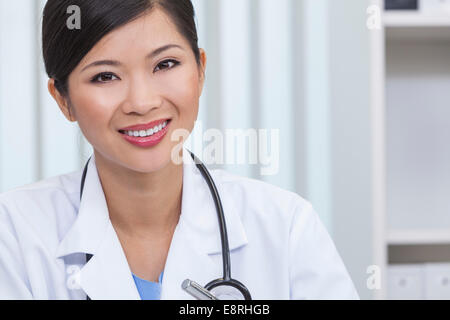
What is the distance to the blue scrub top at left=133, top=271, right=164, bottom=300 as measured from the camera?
67 cm

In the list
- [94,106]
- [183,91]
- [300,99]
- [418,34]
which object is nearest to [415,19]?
[418,34]

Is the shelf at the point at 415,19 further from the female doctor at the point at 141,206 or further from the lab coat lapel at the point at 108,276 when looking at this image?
the lab coat lapel at the point at 108,276

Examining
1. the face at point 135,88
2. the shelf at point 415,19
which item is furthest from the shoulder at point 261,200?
the shelf at point 415,19

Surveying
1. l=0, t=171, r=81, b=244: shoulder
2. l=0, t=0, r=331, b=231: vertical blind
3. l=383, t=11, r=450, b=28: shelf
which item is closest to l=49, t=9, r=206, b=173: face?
l=0, t=171, r=81, b=244: shoulder

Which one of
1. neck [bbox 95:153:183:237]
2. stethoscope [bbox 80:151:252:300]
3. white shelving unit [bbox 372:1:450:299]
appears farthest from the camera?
white shelving unit [bbox 372:1:450:299]

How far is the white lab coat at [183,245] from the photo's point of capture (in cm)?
65

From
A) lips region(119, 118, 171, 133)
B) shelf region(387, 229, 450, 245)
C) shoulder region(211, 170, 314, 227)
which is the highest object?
lips region(119, 118, 171, 133)

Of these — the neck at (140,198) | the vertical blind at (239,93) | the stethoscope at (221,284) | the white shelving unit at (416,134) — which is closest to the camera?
the stethoscope at (221,284)

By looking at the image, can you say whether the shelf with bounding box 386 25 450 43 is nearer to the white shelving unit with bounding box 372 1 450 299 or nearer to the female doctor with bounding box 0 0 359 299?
the white shelving unit with bounding box 372 1 450 299

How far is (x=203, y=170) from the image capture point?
2.42 feet

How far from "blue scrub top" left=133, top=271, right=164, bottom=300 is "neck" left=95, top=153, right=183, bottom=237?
0.25ft

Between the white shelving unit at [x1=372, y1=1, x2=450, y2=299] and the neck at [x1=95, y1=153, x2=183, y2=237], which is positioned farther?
the white shelving unit at [x1=372, y1=1, x2=450, y2=299]

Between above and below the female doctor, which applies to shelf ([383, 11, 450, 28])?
above
